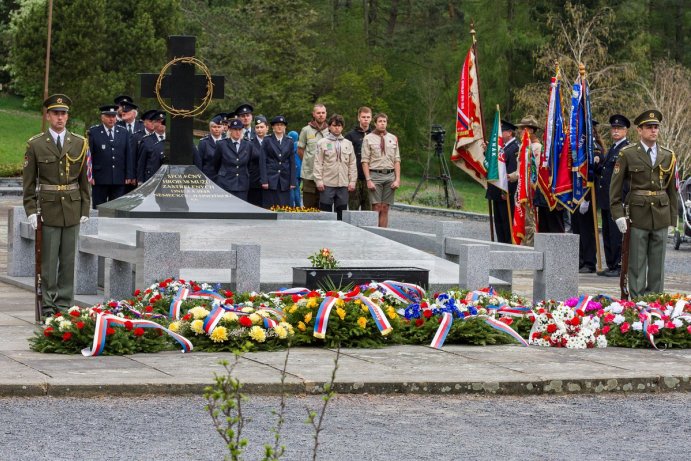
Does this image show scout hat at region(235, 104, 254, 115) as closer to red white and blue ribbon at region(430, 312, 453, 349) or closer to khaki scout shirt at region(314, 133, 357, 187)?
khaki scout shirt at region(314, 133, 357, 187)

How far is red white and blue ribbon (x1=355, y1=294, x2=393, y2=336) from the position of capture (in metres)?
10.2

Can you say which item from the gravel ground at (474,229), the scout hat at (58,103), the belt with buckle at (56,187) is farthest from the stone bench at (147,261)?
the gravel ground at (474,229)

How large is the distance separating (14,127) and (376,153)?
4821cm

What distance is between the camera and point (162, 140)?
1959 cm

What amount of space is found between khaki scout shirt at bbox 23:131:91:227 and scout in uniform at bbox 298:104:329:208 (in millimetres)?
8276

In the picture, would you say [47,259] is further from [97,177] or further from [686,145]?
[686,145]

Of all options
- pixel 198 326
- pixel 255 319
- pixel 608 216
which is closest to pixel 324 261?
pixel 255 319

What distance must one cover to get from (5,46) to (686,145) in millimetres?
33013

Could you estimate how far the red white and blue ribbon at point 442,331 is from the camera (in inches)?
404

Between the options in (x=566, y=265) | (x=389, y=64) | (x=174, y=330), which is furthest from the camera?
(x=389, y=64)

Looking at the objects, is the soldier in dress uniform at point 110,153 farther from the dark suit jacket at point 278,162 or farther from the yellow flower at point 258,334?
the yellow flower at point 258,334

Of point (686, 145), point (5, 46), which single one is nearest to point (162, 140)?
point (686, 145)

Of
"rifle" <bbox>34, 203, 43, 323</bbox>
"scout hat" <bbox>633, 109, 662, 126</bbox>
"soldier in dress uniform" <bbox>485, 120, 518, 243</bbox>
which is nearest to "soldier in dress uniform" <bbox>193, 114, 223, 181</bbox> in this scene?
"soldier in dress uniform" <bbox>485, 120, 518, 243</bbox>

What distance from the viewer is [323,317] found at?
1012 centimetres
